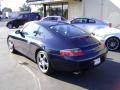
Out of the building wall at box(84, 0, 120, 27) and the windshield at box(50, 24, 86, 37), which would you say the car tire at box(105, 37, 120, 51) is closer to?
the windshield at box(50, 24, 86, 37)

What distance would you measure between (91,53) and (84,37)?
0.72 meters

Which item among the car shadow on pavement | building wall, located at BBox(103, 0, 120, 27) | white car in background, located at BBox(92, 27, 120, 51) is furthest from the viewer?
building wall, located at BBox(103, 0, 120, 27)

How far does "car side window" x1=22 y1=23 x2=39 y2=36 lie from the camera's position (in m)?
6.67

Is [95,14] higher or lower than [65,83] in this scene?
higher

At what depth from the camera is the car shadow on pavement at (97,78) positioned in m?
5.03

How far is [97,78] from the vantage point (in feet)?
18.1

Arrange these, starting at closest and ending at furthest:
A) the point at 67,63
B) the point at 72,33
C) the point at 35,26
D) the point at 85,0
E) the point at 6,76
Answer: the point at 67,63
the point at 6,76
the point at 72,33
the point at 35,26
the point at 85,0

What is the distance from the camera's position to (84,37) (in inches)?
235

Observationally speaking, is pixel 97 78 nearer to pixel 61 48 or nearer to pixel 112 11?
pixel 61 48

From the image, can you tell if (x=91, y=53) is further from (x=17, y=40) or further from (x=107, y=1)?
(x=107, y=1)

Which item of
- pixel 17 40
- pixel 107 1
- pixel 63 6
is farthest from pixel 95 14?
pixel 17 40

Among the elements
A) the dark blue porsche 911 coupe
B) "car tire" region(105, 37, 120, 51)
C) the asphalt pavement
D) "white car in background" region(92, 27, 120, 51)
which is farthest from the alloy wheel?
"car tire" region(105, 37, 120, 51)

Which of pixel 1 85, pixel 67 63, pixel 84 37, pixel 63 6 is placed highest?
pixel 63 6

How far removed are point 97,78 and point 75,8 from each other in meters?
16.0
